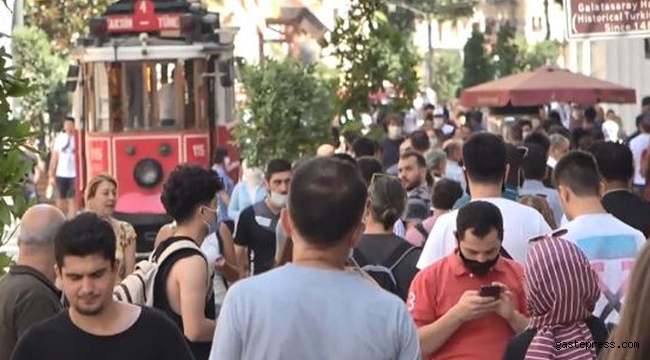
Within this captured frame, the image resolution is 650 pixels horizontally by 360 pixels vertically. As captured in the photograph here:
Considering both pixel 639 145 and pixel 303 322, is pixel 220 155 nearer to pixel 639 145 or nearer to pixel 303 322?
pixel 639 145

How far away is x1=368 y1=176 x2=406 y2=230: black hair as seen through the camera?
9.50 m

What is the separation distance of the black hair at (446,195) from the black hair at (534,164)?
5.55ft

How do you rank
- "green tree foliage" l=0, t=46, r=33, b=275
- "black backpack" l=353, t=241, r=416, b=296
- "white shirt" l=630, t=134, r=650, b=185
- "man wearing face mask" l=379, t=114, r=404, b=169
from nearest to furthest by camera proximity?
"green tree foliage" l=0, t=46, r=33, b=275 → "black backpack" l=353, t=241, r=416, b=296 → "white shirt" l=630, t=134, r=650, b=185 → "man wearing face mask" l=379, t=114, r=404, b=169

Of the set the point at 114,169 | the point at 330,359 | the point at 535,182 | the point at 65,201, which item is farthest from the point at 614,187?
the point at 65,201

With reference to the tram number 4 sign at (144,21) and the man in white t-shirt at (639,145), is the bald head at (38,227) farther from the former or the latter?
the tram number 4 sign at (144,21)

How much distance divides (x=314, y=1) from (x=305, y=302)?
52.4 m

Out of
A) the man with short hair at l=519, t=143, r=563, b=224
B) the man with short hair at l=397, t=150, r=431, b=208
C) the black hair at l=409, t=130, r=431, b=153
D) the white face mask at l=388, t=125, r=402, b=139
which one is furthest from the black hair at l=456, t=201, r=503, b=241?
the white face mask at l=388, t=125, r=402, b=139

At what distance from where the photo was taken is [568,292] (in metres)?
6.78

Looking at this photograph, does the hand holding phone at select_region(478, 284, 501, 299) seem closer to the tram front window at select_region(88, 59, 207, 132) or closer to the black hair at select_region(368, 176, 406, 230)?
the black hair at select_region(368, 176, 406, 230)

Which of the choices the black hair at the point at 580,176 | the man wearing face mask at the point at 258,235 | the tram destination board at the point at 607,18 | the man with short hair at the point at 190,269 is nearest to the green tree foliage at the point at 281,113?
the tram destination board at the point at 607,18

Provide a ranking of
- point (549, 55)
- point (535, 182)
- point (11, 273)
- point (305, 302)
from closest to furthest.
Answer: point (305, 302) → point (11, 273) → point (535, 182) → point (549, 55)

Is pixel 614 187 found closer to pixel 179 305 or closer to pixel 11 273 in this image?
pixel 179 305

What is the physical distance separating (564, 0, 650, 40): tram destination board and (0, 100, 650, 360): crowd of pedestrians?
2796mm

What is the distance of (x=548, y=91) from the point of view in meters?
27.6
